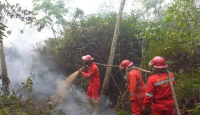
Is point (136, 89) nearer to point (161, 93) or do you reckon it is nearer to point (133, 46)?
point (161, 93)

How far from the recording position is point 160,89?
3.42 metres

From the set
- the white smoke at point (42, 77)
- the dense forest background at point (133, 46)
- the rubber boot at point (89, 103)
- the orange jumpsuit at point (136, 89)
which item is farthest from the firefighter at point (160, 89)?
the rubber boot at point (89, 103)

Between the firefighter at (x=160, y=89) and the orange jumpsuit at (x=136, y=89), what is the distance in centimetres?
56

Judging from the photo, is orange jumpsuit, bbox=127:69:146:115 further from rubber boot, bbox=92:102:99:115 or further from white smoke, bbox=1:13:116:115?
rubber boot, bbox=92:102:99:115

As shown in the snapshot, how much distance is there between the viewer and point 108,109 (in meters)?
6.26

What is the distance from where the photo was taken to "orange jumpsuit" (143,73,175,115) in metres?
3.38

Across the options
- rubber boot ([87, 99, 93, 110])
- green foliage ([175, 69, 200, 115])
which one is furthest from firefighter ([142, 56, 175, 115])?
rubber boot ([87, 99, 93, 110])

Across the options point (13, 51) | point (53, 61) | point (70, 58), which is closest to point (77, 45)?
point (70, 58)

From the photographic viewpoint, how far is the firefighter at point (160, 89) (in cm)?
338

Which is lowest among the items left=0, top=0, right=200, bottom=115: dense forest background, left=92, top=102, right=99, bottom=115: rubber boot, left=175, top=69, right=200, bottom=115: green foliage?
left=92, top=102, right=99, bottom=115: rubber boot

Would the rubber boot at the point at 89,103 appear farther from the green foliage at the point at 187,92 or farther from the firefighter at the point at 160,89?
the green foliage at the point at 187,92

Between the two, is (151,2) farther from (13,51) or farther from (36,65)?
(13,51)

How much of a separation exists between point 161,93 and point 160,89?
3.6 inches

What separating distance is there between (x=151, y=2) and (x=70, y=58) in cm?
819
